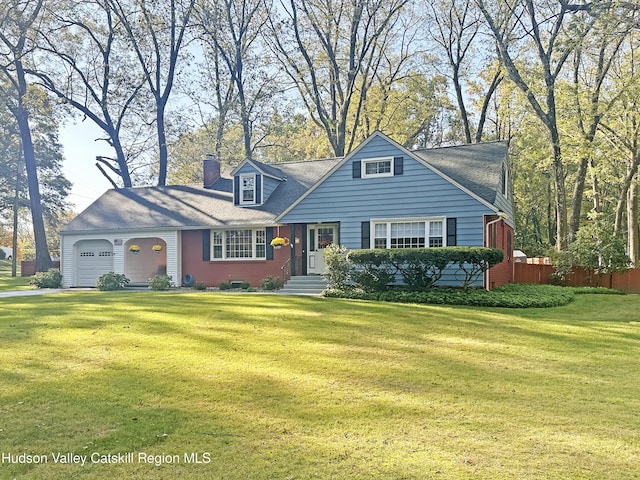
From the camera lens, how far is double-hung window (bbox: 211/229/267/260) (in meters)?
19.5

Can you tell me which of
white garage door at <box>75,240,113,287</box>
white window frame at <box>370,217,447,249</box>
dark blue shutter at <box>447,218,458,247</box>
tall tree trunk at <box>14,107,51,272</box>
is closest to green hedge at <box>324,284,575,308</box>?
dark blue shutter at <box>447,218,458,247</box>

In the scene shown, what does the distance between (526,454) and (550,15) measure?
24815 millimetres

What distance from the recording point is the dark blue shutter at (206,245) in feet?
66.6

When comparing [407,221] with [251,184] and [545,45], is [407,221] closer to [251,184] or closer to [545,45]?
[251,184]

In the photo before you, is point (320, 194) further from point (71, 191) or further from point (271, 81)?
point (71, 191)

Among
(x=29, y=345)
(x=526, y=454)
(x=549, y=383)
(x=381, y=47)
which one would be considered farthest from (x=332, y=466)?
(x=381, y=47)

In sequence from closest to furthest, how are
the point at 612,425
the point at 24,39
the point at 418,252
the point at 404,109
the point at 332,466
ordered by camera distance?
the point at 332,466, the point at 612,425, the point at 418,252, the point at 24,39, the point at 404,109

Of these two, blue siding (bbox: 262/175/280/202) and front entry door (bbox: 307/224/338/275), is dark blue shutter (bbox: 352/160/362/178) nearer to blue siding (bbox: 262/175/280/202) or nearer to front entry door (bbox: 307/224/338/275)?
front entry door (bbox: 307/224/338/275)

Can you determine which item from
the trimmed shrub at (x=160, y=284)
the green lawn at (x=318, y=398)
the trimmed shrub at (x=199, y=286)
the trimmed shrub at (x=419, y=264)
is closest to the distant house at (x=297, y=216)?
the trimmed shrub at (x=199, y=286)

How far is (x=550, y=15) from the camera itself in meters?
23.1

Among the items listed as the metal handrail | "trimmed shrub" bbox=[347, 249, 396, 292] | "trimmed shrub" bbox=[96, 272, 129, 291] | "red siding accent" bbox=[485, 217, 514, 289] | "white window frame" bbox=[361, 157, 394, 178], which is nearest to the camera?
"trimmed shrub" bbox=[347, 249, 396, 292]

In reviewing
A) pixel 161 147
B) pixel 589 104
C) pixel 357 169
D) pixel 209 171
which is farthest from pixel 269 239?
pixel 589 104

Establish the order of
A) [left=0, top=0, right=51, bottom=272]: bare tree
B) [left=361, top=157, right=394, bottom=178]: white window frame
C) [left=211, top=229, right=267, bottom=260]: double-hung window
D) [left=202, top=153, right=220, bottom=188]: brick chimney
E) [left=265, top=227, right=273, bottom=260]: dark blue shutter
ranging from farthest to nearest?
[left=0, top=0, right=51, bottom=272]: bare tree, [left=202, top=153, right=220, bottom=188]: brick chimney, [left=211, top=229, right=267, bottom=260]: double-hung window, [left=265, top=227, right=273, bottom=260]: dark blue shutter, [left=361, top=157, right=394, bottom=178]: white window frame

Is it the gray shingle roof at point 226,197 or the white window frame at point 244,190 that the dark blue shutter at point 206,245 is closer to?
the gray shingle roof at point 226,197
